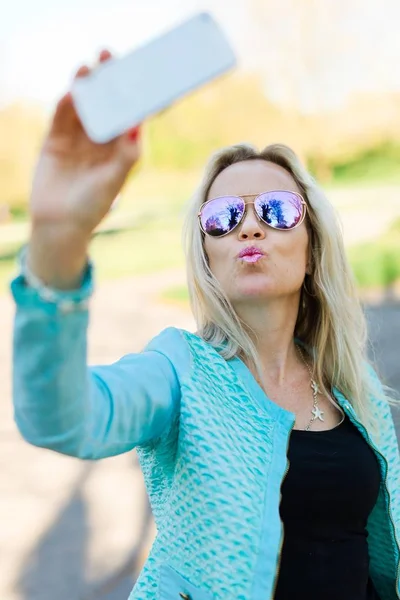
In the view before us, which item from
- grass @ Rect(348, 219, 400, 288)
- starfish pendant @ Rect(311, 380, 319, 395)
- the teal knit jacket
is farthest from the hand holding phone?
grass @ Rect(348, 219, 400, 288)

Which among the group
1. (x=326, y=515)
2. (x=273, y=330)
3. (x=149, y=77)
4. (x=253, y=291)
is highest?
(x=149, y=77)

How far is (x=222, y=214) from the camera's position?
69.4 inches

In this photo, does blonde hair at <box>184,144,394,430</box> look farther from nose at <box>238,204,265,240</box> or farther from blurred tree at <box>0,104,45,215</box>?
blurred tree at <box>0,104,45,215</box>

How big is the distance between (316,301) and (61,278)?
1.32 metres

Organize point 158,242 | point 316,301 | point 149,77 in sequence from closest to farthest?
point 149,77, point 316,301, point 158,242

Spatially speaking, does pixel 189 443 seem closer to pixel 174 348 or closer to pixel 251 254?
pixel 174 348

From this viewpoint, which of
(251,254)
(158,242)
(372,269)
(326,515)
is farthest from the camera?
(158,242)

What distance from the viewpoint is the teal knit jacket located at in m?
0.96

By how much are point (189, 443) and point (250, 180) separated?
30.0 inches

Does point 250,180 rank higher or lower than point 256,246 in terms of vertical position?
higher

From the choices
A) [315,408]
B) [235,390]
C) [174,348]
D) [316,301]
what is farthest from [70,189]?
[316,301]

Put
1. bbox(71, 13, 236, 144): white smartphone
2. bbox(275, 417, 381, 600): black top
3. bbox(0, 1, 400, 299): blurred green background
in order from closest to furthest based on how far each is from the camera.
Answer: bbox(71, 13, 236, 144): white smartphone < bbox(275, 417, 381, 600): black top < bbox(0, 1, 400, 299): blurred green background

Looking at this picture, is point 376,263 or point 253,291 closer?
point 253,291

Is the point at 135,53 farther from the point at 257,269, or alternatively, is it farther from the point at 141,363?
the point at 257,269
